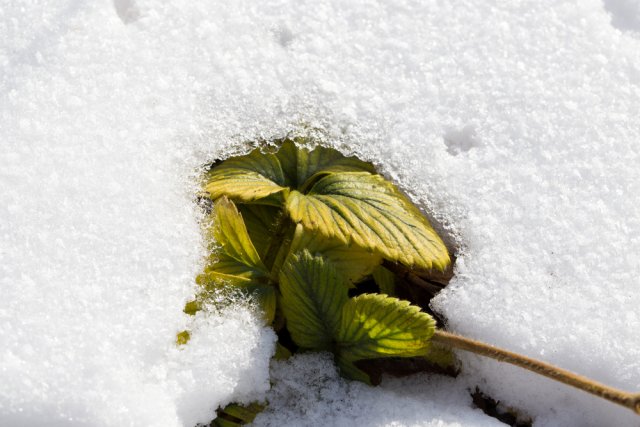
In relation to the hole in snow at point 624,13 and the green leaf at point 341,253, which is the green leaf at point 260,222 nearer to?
the green leaf at point 341,253

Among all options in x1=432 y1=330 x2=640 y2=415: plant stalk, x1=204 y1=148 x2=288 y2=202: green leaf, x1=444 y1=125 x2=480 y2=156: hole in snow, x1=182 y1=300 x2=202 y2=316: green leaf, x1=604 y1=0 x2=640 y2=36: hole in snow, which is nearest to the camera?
x1=432 y1=330 x2=640 y2=415: plant stalk

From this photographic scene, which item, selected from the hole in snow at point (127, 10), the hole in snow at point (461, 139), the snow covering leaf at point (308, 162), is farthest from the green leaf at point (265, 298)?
the hole in snow at point (127, 10)

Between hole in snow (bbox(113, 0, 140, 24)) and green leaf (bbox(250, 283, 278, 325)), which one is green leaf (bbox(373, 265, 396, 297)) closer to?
green leaf (bbox(250, 283, 278, 325))

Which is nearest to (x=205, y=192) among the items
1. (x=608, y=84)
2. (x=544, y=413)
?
(x=544, y=413)

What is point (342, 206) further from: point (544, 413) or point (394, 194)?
point (544, 413)

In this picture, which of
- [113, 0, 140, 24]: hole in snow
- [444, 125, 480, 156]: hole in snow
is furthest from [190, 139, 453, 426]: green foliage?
[113, 0, 140, 24]: hole in snow

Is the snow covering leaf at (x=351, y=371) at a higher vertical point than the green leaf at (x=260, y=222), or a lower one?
lower
